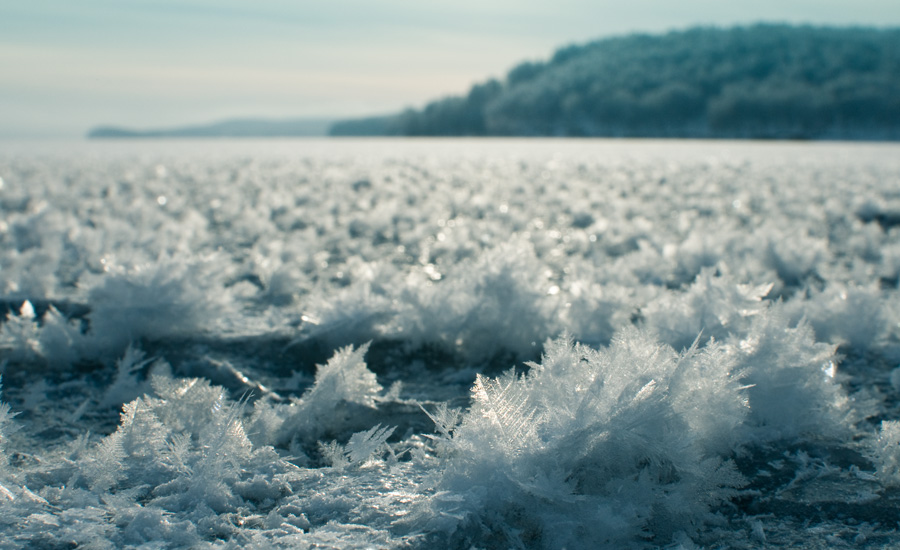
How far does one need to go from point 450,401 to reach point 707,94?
60909mm

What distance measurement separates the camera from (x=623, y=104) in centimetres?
5588

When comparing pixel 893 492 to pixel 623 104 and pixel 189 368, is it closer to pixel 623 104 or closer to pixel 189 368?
pixel 189 368

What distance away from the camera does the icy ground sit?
1038 mm

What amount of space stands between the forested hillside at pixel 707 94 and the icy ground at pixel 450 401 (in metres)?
48.6

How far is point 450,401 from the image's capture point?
1.63 meters

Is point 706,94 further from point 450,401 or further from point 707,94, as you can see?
point 450,401

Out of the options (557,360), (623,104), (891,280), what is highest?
(623,104)

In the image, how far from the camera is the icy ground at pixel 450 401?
1038 mm

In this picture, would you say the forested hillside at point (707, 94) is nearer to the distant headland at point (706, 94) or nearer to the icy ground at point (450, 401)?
the distant headland at point (706, 94)

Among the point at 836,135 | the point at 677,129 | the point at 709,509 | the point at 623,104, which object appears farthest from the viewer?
the point at 623,104

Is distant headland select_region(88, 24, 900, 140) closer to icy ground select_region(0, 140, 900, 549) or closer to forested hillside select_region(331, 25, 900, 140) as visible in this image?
forested hillside select_region(331, 25, 900, 140)

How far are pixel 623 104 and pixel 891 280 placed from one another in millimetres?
56131

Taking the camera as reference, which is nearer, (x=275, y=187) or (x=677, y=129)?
(x=275, y=187)

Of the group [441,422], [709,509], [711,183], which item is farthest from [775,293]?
[711,183]
